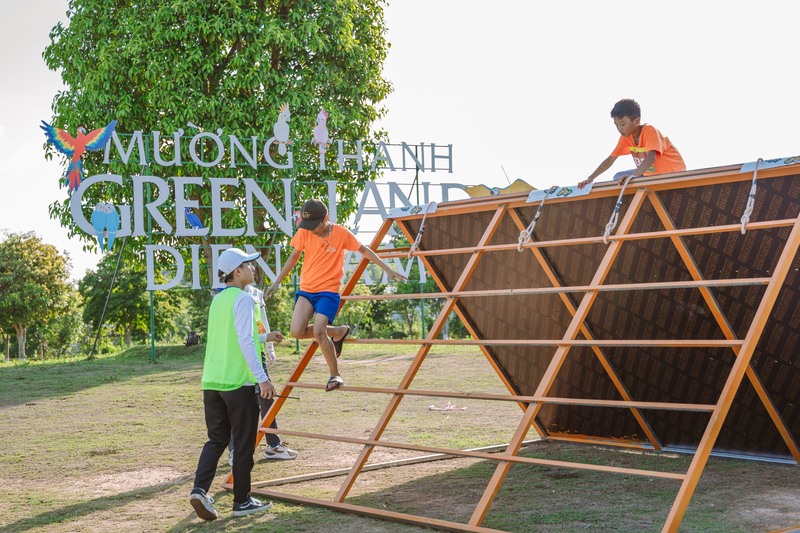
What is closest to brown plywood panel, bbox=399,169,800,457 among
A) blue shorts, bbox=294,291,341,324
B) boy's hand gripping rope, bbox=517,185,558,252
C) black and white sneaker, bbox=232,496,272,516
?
boy's hand gripping rope, bbox=517,185,558,252

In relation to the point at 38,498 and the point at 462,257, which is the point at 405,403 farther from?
the point at 38,498

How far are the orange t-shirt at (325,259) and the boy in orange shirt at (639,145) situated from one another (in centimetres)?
189

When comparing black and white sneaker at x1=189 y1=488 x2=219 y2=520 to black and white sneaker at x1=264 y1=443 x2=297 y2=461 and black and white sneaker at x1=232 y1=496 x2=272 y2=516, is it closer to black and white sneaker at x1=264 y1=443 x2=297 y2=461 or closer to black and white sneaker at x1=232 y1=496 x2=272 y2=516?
black and white sneaker at x1=232 y1=496 x2=272 y2=516

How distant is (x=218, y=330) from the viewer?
5.78 meters

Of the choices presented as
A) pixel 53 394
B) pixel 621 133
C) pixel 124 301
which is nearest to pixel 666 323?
pixel 621 133

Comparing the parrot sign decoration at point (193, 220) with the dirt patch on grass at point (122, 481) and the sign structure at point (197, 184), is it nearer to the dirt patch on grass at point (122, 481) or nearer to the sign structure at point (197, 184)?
the sign structure at point (197, 184)

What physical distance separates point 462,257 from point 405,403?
16.9 ft

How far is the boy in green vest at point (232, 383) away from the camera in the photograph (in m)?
5.65

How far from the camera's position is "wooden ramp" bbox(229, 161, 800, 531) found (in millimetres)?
5262

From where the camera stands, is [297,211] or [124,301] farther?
[124,301]

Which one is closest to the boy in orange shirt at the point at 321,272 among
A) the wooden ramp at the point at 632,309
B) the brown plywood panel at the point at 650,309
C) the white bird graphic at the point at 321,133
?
the wooden ramp at the point at 632,309

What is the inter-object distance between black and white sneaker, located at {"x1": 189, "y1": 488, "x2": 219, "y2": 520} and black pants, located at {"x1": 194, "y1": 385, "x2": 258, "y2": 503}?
6 cm

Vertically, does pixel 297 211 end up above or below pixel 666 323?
above

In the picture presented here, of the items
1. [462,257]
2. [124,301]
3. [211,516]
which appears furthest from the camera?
[124,301]
